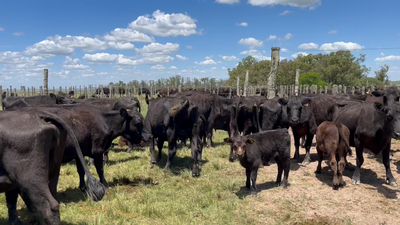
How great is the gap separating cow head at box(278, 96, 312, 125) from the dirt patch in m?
1.54

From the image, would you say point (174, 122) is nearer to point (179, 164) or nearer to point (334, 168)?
point (179, 164)

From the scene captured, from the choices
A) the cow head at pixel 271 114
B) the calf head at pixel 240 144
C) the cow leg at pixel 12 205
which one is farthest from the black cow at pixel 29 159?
the cow head at pixel 271 114

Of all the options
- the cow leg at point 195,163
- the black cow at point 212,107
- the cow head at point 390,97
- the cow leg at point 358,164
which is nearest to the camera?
the cow leg at point 358,164

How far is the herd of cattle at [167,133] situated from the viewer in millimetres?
3043

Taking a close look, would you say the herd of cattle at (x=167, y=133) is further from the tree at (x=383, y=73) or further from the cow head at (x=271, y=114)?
the tree at (x=383, y=73)

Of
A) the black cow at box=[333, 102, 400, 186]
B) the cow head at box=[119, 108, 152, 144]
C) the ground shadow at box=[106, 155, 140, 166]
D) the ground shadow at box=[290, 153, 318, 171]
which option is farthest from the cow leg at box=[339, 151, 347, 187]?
the ground shadow at box=[106, 155, 140, 166]

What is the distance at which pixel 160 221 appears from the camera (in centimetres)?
435

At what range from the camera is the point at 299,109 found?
8.09m

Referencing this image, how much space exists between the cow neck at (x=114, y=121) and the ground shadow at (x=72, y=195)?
125 centimetres

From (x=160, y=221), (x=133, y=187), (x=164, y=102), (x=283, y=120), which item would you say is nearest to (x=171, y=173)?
(x=133, y=187)

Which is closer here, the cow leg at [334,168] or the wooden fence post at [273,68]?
the cow leg at [334,168]

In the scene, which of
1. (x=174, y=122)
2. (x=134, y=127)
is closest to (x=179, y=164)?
(x=174, y=122)

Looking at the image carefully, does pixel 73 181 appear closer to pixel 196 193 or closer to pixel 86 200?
pixel 86 200

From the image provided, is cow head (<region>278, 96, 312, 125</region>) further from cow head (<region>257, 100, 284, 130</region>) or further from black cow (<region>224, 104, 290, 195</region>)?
black cow (<region>224, 104, 290, 195</region>)
